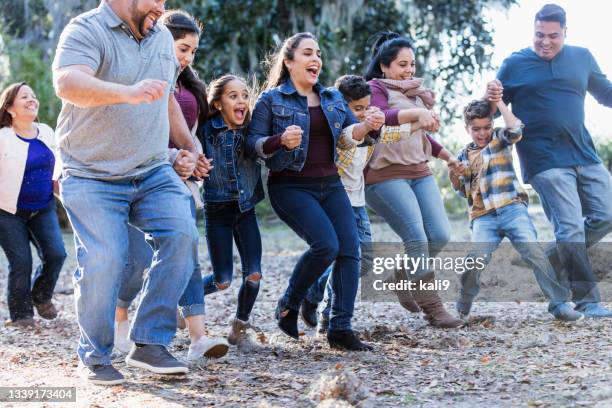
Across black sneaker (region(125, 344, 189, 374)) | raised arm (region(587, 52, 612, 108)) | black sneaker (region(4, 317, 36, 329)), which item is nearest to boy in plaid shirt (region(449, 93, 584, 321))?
raised arm (region(587, 52, 612, 108))

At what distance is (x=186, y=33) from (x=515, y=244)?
279 centimetres

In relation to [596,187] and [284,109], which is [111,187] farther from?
[596,187]

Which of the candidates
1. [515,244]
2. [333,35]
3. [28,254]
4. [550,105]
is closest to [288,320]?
[515,244]

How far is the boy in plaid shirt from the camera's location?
652 centimetres

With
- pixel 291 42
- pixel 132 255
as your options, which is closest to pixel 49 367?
pixel 132 255

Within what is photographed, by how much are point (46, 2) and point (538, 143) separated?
12.9m

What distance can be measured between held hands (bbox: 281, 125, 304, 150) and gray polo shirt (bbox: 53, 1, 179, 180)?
844 millimetres

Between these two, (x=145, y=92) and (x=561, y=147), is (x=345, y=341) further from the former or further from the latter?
(x=561, y=147)

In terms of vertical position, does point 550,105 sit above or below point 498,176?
above

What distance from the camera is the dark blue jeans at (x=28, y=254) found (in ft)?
22.5

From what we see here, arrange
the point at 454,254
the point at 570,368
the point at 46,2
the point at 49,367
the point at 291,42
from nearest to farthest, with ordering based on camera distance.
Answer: the point at 570,368 < the point at 49,367 < the point at 291,42 < the point at 454,254 < the point at 46,2

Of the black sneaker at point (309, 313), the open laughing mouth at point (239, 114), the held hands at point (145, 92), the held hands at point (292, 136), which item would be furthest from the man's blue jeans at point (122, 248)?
the black sneaker at point (309, 313)

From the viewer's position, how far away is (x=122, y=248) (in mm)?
4355

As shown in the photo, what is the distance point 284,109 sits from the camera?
17.8 ft
